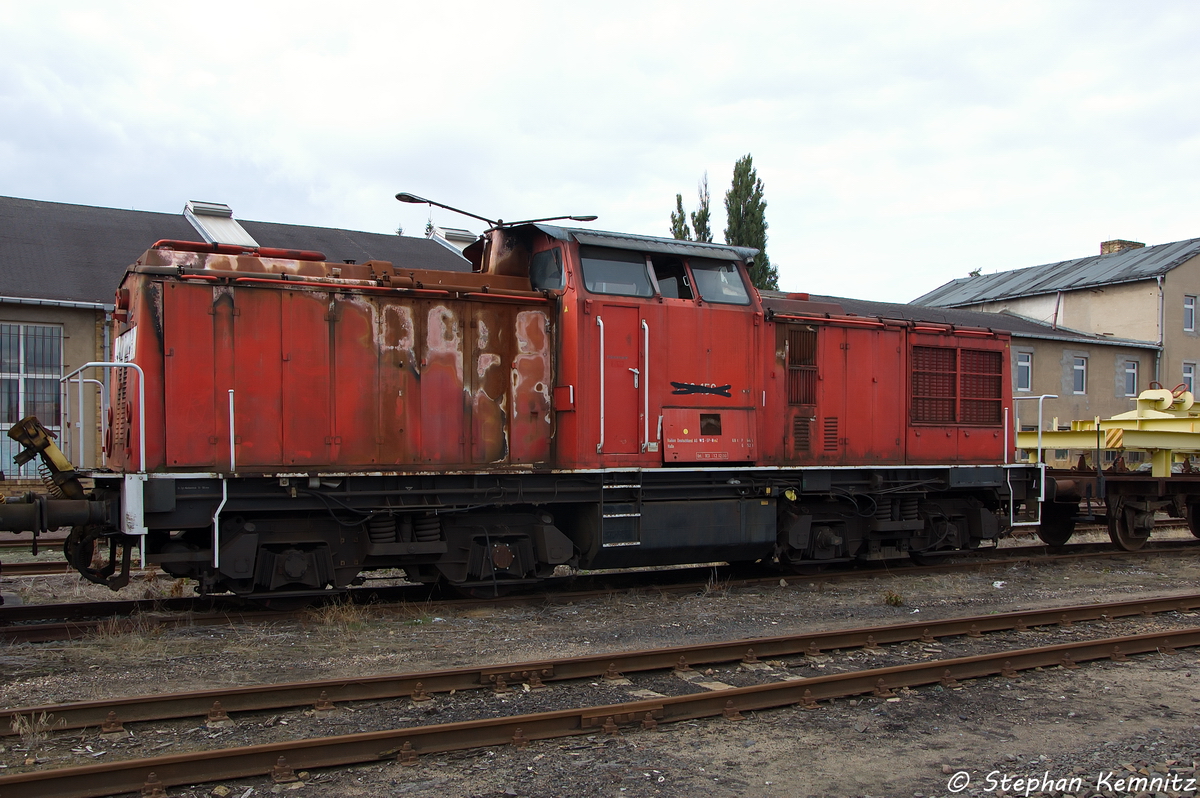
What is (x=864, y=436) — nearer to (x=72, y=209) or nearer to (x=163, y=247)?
(x=163, y=247)

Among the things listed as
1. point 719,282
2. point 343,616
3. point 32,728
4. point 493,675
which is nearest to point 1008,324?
point 719,282

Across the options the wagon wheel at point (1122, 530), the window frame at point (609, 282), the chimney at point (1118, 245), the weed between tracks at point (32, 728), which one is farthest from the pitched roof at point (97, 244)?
the chimney at point (1118, 245)

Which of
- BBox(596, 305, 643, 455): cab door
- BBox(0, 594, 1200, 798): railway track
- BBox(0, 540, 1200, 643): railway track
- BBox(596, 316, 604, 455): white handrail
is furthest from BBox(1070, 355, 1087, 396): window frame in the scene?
BBox(596, 316, 604, 455): white handrail

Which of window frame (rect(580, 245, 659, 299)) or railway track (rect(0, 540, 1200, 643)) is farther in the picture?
window frame (rect(580, 245, 659, 299))

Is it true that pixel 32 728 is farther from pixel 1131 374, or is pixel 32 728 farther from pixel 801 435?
pixel 1131 374

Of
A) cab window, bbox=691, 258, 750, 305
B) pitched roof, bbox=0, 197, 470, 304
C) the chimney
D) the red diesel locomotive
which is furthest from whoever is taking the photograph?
the chimney

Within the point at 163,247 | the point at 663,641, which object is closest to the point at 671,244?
the point at 663,641

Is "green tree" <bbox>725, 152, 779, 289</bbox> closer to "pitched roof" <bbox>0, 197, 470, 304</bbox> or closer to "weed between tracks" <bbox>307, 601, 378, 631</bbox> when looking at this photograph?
"pitched roof" <bbox>0, 197, 470, 304</bbox>

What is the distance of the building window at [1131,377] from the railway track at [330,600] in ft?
79.4

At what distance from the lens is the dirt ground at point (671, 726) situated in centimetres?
486

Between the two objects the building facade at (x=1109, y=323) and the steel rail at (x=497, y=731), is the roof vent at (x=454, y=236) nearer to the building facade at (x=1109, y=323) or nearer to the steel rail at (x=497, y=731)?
the building facade at (x=1109, y=323)

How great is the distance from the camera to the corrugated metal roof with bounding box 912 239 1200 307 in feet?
114

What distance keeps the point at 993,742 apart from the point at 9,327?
20.0 m

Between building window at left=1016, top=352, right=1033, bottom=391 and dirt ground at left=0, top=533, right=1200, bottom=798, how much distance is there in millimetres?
22881
